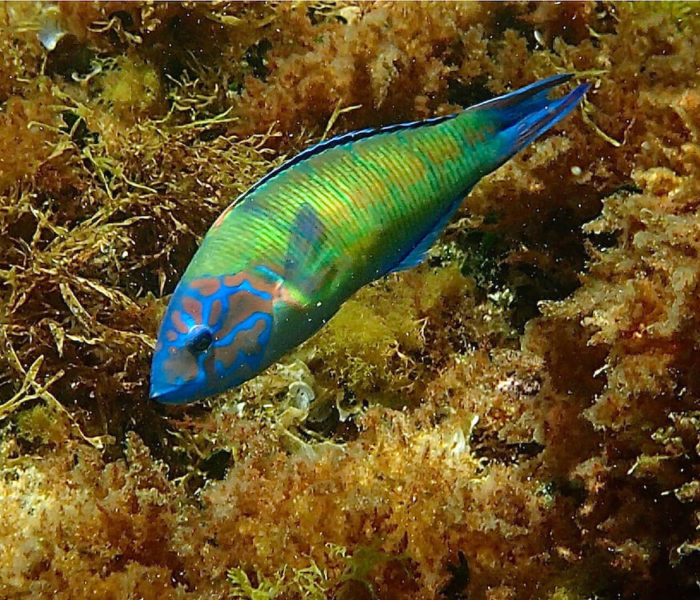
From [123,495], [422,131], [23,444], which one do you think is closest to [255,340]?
[422,131]

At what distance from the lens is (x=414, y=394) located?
339cm

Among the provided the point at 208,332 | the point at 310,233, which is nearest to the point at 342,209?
the point at 310,233

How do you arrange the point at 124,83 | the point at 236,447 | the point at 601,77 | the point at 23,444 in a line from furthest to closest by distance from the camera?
1. the point at 124,83
2. the point at 601,77
3. the point at 23,444
4. the point at 236,447

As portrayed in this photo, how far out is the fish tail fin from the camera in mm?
1944

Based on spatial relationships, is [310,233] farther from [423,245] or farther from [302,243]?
[423,245]

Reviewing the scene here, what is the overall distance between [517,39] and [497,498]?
2496mm

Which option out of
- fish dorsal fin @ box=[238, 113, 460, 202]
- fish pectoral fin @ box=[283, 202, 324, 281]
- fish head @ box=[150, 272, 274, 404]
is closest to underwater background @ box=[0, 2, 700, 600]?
fish head @ box=[150, 272, 274, 404]

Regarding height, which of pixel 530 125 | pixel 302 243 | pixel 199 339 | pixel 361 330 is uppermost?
pixel 530 125

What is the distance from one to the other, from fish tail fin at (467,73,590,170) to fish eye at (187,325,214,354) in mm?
959

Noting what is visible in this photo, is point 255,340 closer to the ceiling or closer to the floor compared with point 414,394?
closer to the ceiling

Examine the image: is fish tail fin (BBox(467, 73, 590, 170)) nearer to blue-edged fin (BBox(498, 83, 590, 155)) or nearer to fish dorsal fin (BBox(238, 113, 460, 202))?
blue-edged fin (BBox(498, 83, 590, 155))

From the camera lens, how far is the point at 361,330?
11.1ft

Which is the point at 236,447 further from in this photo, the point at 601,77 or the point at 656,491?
the point at 601,77

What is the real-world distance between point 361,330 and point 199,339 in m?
1.63
